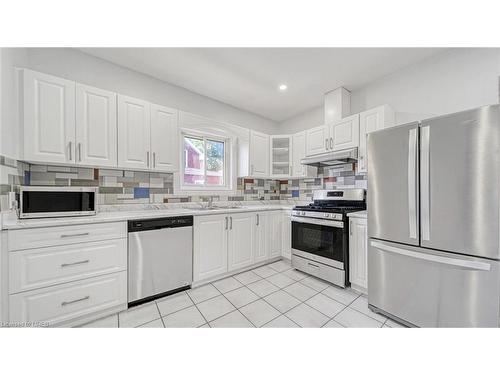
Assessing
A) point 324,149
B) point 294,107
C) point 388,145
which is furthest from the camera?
point 294,107

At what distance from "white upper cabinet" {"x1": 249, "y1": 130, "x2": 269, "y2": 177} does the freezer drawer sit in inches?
79.4

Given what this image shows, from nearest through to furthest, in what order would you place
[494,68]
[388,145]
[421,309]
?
[421,309] < [388,145] < [494,68]

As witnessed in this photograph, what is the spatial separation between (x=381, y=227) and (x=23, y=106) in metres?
3.30

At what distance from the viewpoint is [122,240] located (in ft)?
5.68

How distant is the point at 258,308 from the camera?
1.80 m

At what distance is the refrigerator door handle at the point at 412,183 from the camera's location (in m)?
1.50

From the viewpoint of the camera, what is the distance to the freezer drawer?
1243 millimetres

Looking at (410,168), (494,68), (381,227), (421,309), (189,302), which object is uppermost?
(494,68)

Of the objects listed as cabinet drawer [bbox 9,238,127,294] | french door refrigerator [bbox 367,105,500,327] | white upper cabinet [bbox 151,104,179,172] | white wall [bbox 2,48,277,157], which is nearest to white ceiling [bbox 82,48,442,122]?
white wall [bbox 2,48,277,157]

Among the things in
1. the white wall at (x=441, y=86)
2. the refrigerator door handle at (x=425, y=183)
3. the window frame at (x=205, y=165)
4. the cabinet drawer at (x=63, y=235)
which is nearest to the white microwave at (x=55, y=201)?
the cabinet drawer at (x=63, y=235)

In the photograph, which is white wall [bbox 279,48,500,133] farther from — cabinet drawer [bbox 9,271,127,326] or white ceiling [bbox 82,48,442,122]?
cabinet drawer [bbox 9,271,127,326]

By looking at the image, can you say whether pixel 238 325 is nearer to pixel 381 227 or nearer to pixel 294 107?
pixel 381 227

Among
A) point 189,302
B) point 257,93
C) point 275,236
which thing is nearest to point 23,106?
point 189,302

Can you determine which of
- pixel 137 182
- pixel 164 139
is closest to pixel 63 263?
pixel 137 182
